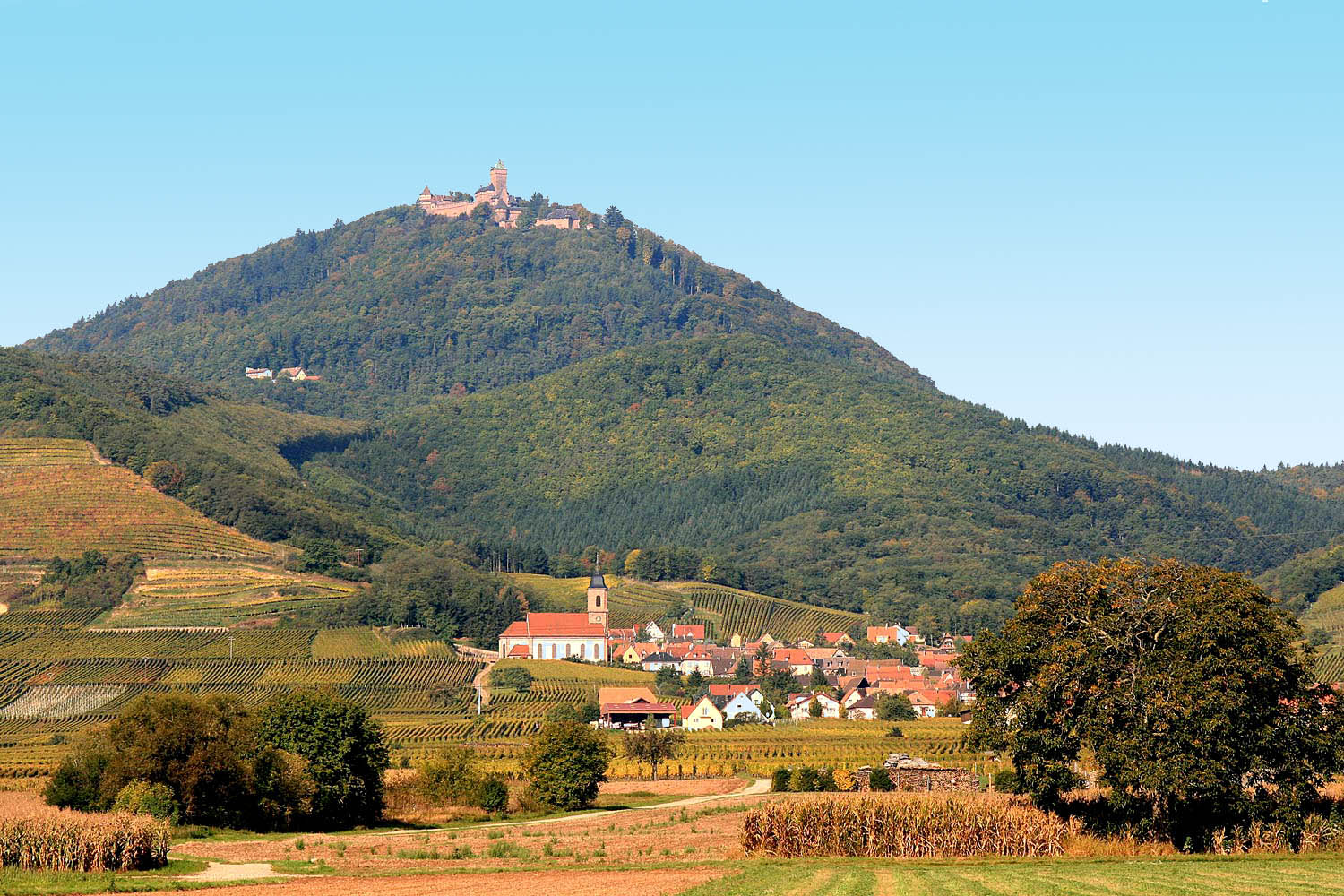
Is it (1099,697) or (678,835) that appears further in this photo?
(678,835)

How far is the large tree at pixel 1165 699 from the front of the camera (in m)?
41.2

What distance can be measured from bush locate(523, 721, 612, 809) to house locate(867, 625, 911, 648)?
12231 centimetres

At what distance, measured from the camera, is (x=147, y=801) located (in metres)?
49.2

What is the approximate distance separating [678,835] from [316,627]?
110 m

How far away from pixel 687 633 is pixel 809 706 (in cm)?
5398

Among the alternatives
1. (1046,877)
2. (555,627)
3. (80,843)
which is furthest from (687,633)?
(1046,877)

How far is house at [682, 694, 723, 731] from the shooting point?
123750mm

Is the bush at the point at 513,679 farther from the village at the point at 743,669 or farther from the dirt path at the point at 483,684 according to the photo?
the village at the point at 743,669

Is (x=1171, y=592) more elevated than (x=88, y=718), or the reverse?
(x=1171, y=592)

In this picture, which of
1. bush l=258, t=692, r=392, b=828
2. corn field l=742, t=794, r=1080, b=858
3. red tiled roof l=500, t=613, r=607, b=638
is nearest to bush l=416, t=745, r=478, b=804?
bush l=258, t=692, r=392, b=828

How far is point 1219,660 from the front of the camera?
4181 centimetres

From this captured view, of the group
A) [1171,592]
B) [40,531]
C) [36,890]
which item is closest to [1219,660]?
[1171,592]

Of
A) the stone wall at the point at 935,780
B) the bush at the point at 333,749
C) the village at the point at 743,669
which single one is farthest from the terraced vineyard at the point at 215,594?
the stone wall at the point at 935,780

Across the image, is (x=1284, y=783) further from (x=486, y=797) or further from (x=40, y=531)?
(x=40, y=531)
